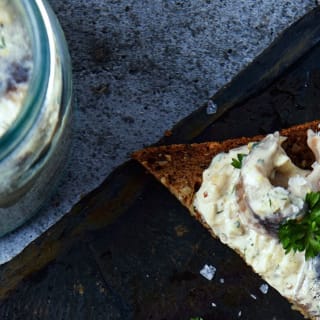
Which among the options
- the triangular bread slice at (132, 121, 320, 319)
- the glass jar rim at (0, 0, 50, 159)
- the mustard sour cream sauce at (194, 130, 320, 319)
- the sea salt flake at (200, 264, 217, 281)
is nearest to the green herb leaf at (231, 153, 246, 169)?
the mustard sour cream sauce at (194, 130, 320, 319)

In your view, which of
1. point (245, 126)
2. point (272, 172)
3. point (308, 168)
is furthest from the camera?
point (245, 126)

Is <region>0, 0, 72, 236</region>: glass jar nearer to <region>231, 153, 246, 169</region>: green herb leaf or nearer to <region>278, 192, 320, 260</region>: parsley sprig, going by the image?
<region>231, 153, 246, 169</region>: green herb leaf

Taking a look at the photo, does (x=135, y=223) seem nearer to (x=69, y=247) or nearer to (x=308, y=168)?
(x=69, y=247)

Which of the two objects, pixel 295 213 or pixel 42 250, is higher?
pixel 295 213

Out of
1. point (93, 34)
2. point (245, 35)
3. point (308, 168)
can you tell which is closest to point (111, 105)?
point (93, 34)

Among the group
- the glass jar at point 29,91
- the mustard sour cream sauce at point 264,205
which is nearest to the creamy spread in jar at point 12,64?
the glass jar at point 29,91
